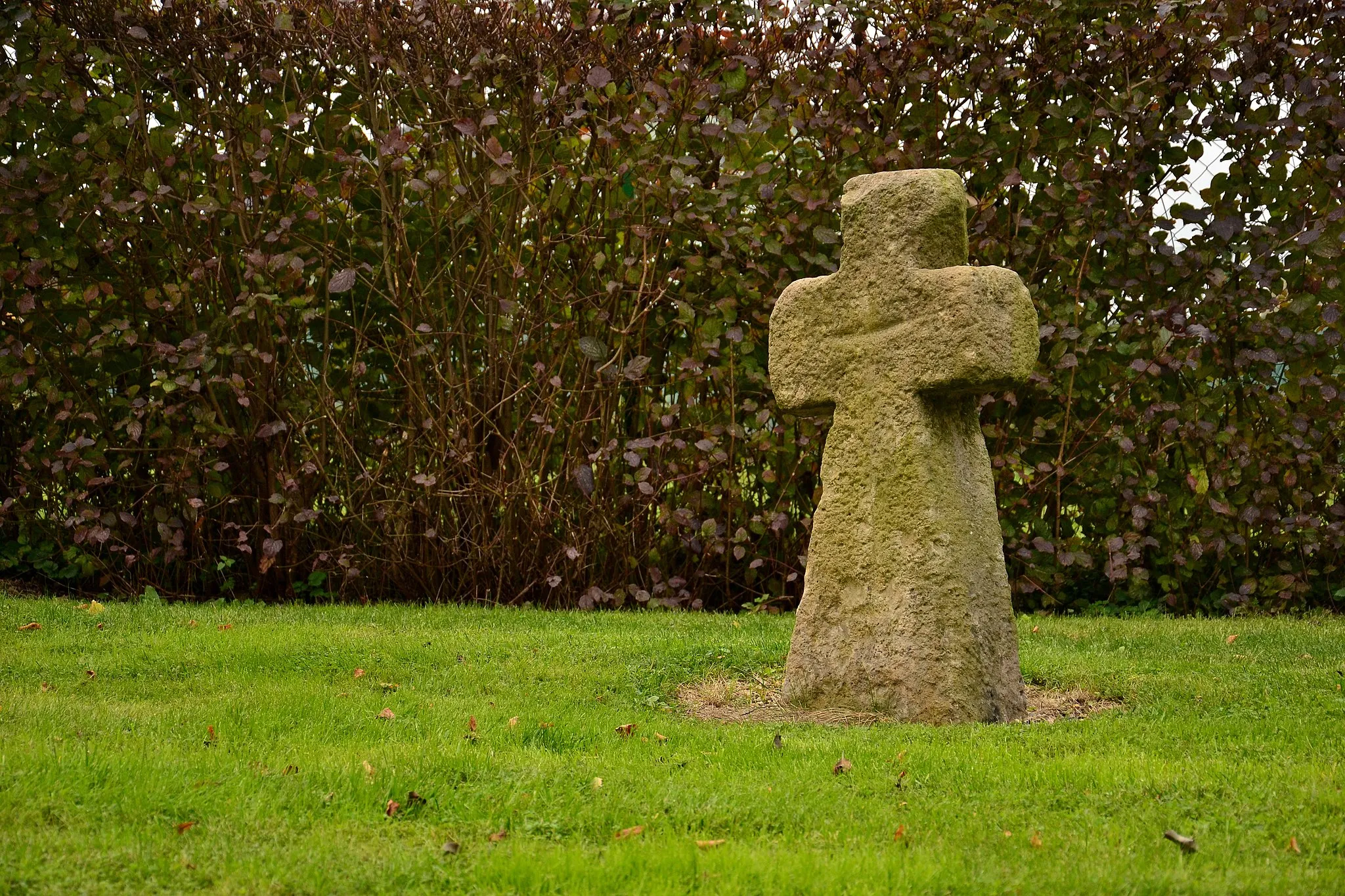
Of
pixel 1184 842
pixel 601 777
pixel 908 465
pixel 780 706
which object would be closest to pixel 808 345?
pixel 908 465

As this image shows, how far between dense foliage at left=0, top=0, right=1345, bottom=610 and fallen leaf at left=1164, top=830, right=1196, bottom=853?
3807 mm

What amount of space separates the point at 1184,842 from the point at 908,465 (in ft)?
5.59

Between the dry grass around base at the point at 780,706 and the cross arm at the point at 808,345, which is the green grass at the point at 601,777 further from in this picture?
the cross arm at the point at 808,345

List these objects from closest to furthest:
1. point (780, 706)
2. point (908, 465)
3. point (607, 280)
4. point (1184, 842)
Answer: point (1184, 842) → point (908, 465) → point (780, 706) → point (607, 280)

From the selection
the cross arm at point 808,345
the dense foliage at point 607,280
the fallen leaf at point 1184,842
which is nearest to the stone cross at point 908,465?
the cross arm at point 808,345

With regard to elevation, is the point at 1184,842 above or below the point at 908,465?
below

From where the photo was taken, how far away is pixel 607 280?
7012mm

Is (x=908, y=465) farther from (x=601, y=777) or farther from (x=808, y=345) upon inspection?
(x=601, y=777)

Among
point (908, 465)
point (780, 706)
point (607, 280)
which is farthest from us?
point (607, 280)

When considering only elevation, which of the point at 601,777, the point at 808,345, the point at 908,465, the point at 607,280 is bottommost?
the point at 601,777

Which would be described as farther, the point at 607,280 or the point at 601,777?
the point at 607,280

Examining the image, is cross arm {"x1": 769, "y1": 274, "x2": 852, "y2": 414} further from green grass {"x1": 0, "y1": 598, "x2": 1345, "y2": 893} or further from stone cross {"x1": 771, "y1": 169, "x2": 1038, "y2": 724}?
green grass {"x1": 0, "y1": 598, "x2": 1345, "y2": 893}

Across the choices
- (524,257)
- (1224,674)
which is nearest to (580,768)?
(1224,674)

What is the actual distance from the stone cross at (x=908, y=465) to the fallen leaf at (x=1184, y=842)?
129 centimetres
